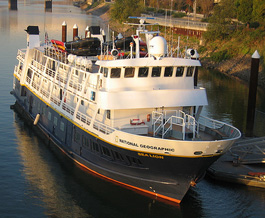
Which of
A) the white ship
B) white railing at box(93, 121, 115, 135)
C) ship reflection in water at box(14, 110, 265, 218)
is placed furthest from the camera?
white railing at box(93, 121, 115, 135)

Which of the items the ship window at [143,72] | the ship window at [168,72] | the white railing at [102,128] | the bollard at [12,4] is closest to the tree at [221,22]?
the ship window at [168,72]

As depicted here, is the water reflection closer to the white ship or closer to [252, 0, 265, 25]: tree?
[252, 0, 265, 25]: tree

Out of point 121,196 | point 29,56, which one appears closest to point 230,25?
point 29,56

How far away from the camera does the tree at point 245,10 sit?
7562cm

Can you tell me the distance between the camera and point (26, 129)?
4025cm

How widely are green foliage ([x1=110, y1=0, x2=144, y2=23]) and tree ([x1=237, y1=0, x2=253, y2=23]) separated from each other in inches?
1416

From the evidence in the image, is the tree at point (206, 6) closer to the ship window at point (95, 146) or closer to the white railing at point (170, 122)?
the white railing at point (170, 122)

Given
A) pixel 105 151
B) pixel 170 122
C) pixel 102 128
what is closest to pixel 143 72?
pixel 170 122

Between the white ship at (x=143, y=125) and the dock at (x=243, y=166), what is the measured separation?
2.47 m

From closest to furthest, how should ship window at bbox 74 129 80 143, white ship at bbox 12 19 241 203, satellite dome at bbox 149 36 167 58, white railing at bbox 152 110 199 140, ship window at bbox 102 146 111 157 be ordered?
white ship at bbox 12 19 241 203 < white railing at bbox 152 110 199 140 < ship window at bbox 102 146 111 157 < satellite dome at bbox 149 36 167 58 < ship window at bbox 74 129 80 143

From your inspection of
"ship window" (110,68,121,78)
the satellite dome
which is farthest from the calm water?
the satellite dome

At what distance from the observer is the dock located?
28359 mm

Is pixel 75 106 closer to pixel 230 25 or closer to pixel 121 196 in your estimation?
pixel 121 196

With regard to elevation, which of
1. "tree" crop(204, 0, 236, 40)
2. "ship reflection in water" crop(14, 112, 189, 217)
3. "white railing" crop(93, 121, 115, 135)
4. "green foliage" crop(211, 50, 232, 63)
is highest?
"tree" crop(204, 0, 236, 40)
